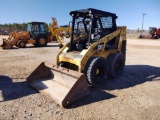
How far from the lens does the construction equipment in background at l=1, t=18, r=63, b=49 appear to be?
1761 centimetres

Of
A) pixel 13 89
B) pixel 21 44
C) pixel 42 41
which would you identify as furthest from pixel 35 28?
pixel 13 89

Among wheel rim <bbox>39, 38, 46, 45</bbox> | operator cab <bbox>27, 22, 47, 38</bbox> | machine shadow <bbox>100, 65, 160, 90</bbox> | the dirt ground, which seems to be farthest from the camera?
wheel rim <bbox>39, 38, 46, 45</bbox>

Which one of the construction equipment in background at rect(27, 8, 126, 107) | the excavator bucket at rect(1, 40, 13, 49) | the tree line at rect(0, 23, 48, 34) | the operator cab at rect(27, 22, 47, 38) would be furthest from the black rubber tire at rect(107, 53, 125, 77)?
the tree line at rect(0, 23, 48, 34)

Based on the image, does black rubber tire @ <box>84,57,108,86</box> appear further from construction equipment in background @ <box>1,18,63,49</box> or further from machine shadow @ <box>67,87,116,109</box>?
construction equipment in background @ <box>1,18,63,49</box>

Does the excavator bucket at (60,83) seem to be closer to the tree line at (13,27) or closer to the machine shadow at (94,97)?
the machine shadow at (94,97)

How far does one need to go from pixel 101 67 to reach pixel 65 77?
1266 mm

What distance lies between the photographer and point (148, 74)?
8.18 metres

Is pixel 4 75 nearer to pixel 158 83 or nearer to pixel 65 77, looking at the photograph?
pixel 65 77

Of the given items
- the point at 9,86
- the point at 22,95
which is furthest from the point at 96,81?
the point at 9,86

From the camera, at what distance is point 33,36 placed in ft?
61.2

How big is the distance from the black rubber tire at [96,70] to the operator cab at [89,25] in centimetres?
77

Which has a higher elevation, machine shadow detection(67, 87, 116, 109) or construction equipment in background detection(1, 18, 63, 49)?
construction equipment in background detection(1, 18, 63, 49)

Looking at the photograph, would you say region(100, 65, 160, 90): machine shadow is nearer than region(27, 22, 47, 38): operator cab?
Yes

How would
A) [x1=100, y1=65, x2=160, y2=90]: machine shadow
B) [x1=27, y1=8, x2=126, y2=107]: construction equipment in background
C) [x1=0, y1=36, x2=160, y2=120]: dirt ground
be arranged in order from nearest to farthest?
1. [x1=0, y1=36, x2=160, y2=120]: dirt ground
2. [x1=27, y1=8, x2=126, y2=107]: construction equipment in background
3. [x1=100, y1=65, x2=160, y2=90]: machine shadow
